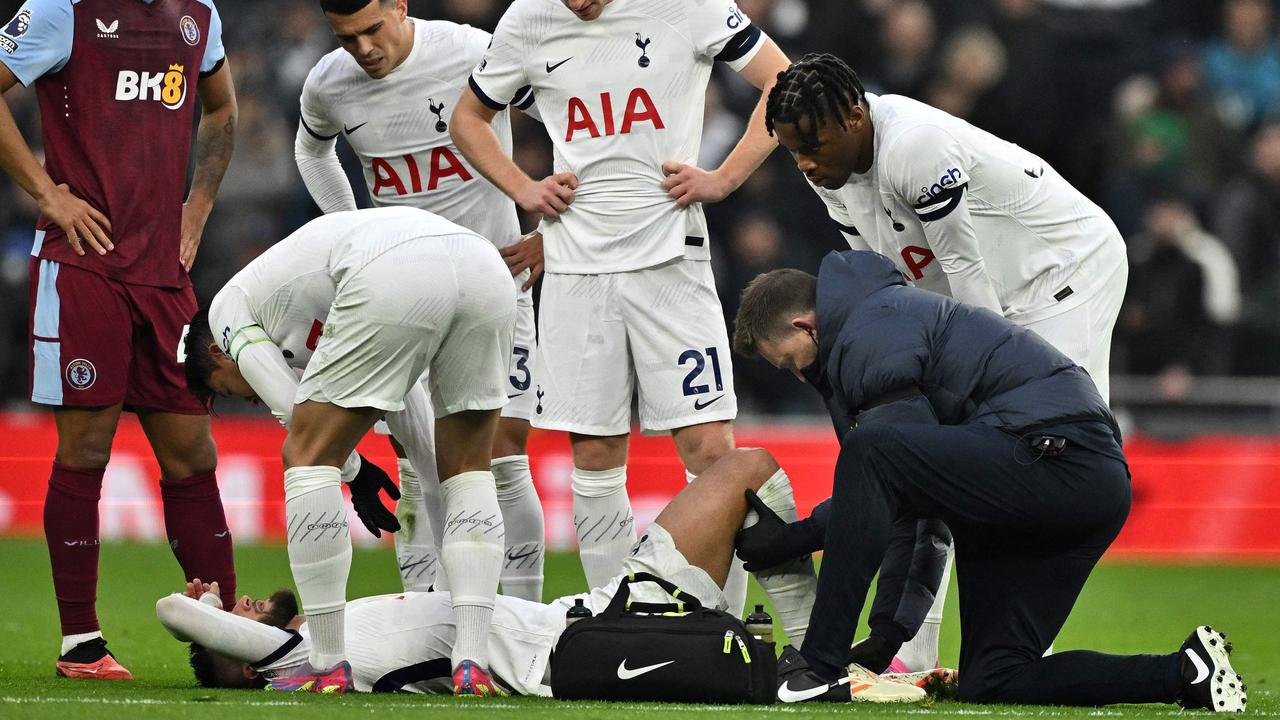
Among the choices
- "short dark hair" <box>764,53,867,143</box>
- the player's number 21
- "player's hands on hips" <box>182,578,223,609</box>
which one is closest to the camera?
"short dark hair" <box>764,53,867,143</box>

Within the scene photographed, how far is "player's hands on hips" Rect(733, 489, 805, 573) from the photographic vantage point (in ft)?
17.1

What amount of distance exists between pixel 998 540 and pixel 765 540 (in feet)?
2.33

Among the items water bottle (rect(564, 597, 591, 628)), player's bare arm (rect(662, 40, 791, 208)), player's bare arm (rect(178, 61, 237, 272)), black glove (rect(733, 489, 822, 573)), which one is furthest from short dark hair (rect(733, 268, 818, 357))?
player's bare arm (rect(178, 61, 237, 272))

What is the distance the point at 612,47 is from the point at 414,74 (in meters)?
0.94

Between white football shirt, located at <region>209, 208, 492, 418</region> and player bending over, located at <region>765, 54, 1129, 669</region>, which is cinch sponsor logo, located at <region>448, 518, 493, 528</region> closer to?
white football shirt, located at <region>209, 208, 492, 418</region>

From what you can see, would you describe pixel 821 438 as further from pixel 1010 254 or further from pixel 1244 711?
pixel 1244 711

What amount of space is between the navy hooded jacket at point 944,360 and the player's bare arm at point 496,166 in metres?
1.44

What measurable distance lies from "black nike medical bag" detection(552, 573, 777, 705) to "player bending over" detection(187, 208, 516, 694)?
13.7 inches

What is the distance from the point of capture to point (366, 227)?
5.22 metres

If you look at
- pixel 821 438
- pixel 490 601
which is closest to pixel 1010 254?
pixel 490 601

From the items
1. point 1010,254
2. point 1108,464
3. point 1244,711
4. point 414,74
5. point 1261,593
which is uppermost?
point 414,74

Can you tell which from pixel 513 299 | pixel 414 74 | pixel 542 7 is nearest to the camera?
pixel 513 299

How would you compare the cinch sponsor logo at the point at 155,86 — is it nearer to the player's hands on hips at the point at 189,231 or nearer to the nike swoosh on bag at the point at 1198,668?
the player's hands on hips at the point at 189,231

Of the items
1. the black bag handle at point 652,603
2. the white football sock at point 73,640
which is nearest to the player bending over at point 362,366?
the black bag handle at point 652,603
